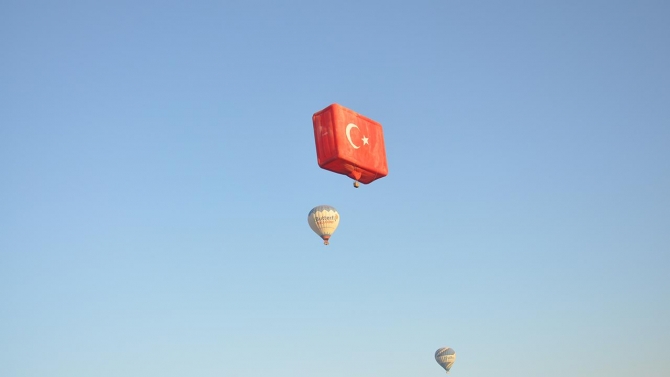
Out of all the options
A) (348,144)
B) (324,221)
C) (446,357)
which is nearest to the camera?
(348,144)

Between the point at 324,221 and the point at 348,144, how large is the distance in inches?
1488

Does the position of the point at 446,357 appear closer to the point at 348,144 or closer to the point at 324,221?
the point at 324,221

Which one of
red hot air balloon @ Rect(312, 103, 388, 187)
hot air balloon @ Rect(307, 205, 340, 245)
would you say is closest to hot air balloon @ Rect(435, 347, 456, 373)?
hot air balloon @ Rect(307, 205, 340, 245)

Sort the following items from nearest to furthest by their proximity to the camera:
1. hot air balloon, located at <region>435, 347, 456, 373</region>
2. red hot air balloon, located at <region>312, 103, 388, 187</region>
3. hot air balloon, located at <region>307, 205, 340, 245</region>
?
red hot air balloon, located at <region>312, 103, 388, 187</region> → hot air balloon, located at <region>307, 205, 340, 245</region> → hot air balloon, located at <region>435, 347, 456, 373</region>

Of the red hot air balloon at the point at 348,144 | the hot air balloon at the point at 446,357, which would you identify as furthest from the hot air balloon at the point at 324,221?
the red hot air balloon at the point at 348,144

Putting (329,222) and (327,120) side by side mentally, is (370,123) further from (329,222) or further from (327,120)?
(329,222)

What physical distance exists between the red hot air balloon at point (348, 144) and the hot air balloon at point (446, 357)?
6220 cm

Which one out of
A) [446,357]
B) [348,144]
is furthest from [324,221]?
[348,144]

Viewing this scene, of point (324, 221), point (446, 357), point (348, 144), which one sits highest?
point (324, 221)

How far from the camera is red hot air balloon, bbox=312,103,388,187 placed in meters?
18.9

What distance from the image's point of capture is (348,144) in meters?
19.0

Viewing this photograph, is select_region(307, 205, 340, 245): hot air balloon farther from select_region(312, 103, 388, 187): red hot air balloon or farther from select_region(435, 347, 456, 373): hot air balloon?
select_region(312, 103, 388, 187): red hot air balloon

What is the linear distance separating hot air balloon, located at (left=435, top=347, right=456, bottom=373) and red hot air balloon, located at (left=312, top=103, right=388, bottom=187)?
6220 cm

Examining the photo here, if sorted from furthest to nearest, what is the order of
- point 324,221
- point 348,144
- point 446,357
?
point 446,357
point 324,221
point 348,144
